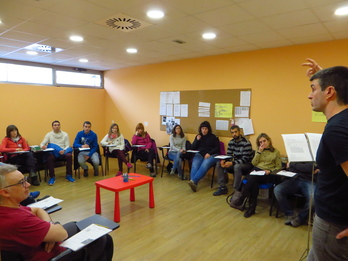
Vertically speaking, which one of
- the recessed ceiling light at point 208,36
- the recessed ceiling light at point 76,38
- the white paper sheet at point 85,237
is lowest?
the white paper sheet at point 85,237

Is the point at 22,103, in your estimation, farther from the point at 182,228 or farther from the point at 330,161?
the point at 330,161

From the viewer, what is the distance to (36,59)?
229 inches

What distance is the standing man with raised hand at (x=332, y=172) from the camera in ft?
3.71

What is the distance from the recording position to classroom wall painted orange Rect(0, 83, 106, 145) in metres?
5.75

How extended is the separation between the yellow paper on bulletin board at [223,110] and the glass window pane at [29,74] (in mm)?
4435

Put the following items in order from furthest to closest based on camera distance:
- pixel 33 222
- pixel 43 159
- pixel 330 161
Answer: pixel 43 159
pixel 33 222
pixel 330 161

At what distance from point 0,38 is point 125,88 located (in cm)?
333

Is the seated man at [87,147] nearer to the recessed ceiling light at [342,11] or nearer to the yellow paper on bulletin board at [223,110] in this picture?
the yellow paper on bulletin board at [223,110]

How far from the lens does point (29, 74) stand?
613 cm

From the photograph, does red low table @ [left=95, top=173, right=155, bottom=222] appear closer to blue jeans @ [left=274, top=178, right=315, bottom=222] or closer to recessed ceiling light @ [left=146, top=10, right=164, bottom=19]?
blue jeans @ [left=274, top=178, right=315, bottom=222]

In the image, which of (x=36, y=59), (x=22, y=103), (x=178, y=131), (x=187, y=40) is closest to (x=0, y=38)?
(x=36, y=59)

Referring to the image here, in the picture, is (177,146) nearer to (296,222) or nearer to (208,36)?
(208,36)

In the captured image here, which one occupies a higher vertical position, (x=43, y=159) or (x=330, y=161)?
(x=330, y=161)

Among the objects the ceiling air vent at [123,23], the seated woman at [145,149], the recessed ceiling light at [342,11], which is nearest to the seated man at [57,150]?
the seated woman at [145,149]
